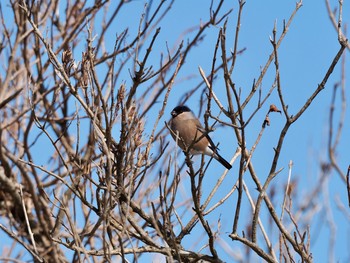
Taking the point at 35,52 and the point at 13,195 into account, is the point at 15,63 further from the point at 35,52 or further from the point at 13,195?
the point at 13,195

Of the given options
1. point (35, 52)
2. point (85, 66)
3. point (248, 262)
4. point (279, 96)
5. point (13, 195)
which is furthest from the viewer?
point (35, 52)

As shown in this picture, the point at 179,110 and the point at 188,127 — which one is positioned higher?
the point at 179,110

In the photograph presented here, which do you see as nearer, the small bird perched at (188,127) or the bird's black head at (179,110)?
the small bird perched at (188,127)

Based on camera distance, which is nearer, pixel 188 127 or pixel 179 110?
pixel 188 127

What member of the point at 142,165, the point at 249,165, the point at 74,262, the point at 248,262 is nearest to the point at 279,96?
the point at 249,165

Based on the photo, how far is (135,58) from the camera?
9.45ft

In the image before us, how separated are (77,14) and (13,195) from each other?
1.84 meters

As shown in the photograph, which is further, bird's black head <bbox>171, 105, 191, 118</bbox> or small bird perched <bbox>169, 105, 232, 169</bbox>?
bird's black head <bbox>171, 105, 191, 118</bbox>

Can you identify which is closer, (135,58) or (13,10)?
(135,58)

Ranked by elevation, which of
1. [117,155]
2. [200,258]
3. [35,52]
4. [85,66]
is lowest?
[200,258]

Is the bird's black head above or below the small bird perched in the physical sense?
above

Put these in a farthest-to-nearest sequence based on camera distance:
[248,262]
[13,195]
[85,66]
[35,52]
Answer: [35,52] → [13,195] → [248,262] → [85,66]

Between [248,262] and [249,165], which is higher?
[249,165]

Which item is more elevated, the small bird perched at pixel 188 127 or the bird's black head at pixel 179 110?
the bird's black head at pixel 179 110
